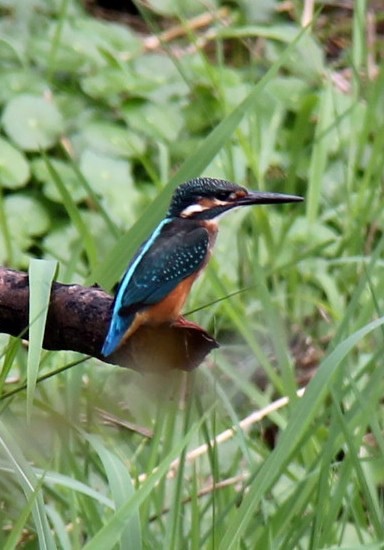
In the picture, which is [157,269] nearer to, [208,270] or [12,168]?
[208,270]

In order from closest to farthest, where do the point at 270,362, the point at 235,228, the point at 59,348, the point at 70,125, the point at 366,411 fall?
the point at 59,348
the point at 366,411
the point at 270,362
the point at 235,228
the point at 70,125

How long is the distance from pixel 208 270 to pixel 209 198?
→ 0.53 m

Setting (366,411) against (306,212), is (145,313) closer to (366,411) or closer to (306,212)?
(366,411)

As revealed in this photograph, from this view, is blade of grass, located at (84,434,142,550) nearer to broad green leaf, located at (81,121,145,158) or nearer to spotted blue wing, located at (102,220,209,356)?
spotted blue wing, located at (102,220,209,356)

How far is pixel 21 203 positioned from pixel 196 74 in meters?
0.86

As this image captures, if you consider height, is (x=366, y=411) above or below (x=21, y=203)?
above

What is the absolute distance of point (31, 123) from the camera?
4.41m

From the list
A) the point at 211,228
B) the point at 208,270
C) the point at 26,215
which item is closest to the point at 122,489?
the point at 211,228

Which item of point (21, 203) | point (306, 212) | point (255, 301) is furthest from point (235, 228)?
point (21, 203)

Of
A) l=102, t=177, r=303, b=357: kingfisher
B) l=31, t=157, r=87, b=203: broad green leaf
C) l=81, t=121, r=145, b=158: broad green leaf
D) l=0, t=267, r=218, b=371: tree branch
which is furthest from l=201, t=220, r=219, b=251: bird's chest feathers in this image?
l=81, t=121, r=145, b=158: broad green leaf

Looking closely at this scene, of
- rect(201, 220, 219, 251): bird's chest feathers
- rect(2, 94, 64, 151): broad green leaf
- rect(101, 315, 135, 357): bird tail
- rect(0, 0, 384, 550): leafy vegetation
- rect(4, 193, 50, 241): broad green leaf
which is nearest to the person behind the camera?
rect(101, 315, 135, 357): bird tail

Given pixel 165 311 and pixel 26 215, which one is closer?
pixel 165 311

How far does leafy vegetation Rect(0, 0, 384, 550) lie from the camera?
7.11 ft

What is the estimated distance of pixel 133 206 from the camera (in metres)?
4.21
